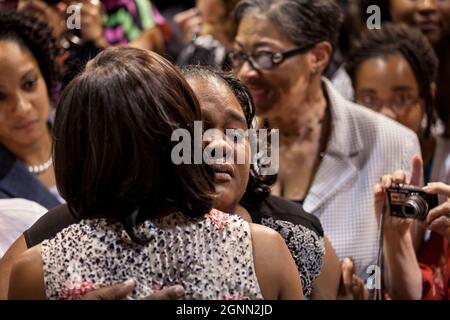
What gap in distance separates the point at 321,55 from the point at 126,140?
4.48 ft

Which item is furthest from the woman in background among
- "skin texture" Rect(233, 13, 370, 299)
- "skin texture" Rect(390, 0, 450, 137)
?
"skin texture" Rect(390, 0, 450, 137)

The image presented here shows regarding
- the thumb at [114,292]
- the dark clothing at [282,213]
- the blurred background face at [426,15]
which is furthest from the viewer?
the blurred background face at [426,15]

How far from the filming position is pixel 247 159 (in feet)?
5.18

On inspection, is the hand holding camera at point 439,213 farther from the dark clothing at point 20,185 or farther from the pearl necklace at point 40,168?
the pearl necklace at point 40,168

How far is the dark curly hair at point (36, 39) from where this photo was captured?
2461mm

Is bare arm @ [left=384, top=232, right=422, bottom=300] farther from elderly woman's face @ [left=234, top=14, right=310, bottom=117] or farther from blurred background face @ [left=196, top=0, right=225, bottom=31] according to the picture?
blurred background face @ [left=196, top=0, right=225, bottom=31]

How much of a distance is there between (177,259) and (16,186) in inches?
45.7

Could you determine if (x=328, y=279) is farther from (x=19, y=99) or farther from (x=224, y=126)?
(x=19, y=99)

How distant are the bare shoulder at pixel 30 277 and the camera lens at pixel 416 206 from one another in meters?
0.87

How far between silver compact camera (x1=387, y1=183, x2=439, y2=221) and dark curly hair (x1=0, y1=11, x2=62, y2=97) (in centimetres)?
114

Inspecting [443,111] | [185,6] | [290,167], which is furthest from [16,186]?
[185,6]

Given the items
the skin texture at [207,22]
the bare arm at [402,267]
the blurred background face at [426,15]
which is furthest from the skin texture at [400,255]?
the blurred background face at [426,15]

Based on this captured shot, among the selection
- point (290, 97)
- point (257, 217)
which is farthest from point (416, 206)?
point (290, 97)

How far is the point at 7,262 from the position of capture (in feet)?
5.00
